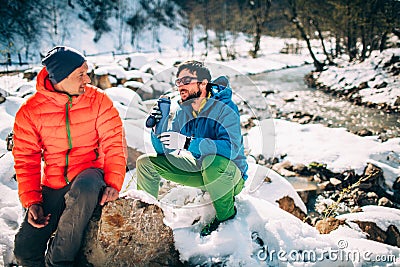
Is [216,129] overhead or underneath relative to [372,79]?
overhead

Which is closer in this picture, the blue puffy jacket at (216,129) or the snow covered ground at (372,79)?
the blue puffy jacket at (216,129)

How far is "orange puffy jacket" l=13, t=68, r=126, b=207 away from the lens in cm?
183

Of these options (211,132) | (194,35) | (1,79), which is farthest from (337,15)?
(194,35)

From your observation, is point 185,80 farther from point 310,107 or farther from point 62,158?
point 310,107

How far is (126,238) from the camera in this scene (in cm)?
184

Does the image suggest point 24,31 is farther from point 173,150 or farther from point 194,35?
point 173,150

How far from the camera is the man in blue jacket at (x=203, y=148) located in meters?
2.07

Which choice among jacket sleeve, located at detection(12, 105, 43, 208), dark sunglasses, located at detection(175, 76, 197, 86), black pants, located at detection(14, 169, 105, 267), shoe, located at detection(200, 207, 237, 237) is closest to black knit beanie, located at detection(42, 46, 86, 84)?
jacket sleeve, located at detection(12, 105, 43, 208)

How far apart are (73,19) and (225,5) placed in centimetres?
1282

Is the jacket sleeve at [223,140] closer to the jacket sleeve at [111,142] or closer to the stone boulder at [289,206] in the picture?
the jacket sleeve at [111,142]

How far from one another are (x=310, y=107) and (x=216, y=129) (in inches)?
330

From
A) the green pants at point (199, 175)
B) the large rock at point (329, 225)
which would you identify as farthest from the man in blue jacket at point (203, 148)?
the large rock at point (329, 225)

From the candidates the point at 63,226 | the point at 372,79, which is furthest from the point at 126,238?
the point at 372,79

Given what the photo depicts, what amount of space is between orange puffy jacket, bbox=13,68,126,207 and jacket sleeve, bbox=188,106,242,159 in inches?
19.3
